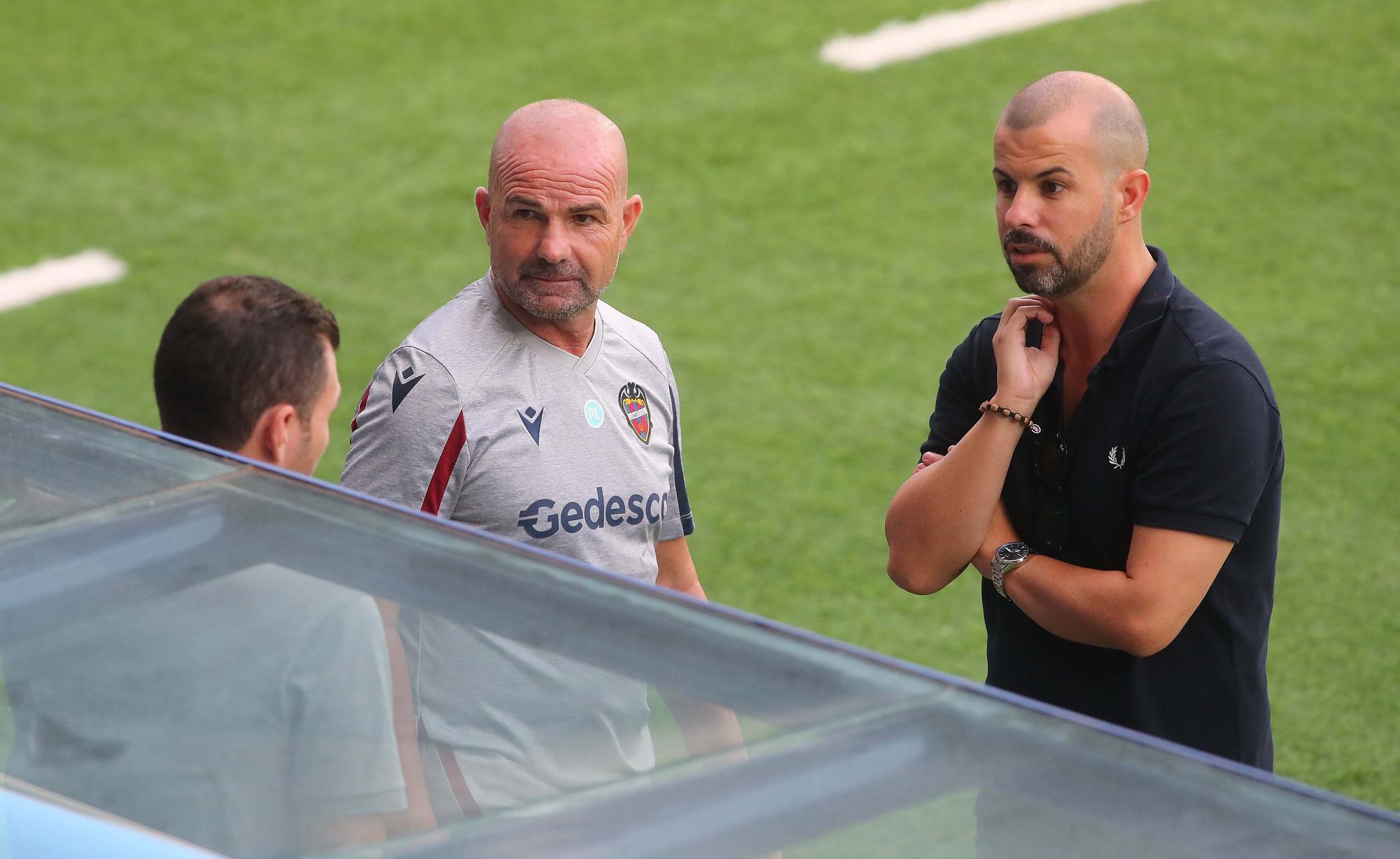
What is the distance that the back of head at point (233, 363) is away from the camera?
7.12ft

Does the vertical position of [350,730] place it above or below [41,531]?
below

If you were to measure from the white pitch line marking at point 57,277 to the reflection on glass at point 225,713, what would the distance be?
4614 millimetres

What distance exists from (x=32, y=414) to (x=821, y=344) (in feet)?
12.7

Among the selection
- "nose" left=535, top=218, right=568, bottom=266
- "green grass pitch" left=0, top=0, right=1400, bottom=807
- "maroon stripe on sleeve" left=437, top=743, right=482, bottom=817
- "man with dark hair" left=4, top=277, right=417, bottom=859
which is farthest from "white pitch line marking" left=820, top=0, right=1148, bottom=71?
"maroon stripe on sleeve" left=437, top=743, right=482, bottom=817

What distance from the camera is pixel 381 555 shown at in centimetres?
126

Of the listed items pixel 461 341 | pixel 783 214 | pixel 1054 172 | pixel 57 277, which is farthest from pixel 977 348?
pixel 57 277

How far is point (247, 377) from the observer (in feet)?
7.13

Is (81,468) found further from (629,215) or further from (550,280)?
(629,215)

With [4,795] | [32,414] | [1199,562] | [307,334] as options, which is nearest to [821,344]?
[307,334]

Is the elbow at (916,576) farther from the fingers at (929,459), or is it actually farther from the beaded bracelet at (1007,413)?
the beaded bracelet at (1007,413)

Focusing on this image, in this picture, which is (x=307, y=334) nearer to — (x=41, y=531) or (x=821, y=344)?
(x=41, y=531)

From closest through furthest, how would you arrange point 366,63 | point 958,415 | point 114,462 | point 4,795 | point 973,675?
point 4,795
point 114,462
point 958,415
point 973,675
point 366,63

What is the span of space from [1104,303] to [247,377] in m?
1.22

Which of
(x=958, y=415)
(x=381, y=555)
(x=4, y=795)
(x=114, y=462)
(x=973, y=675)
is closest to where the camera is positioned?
(x=4, y=795)
